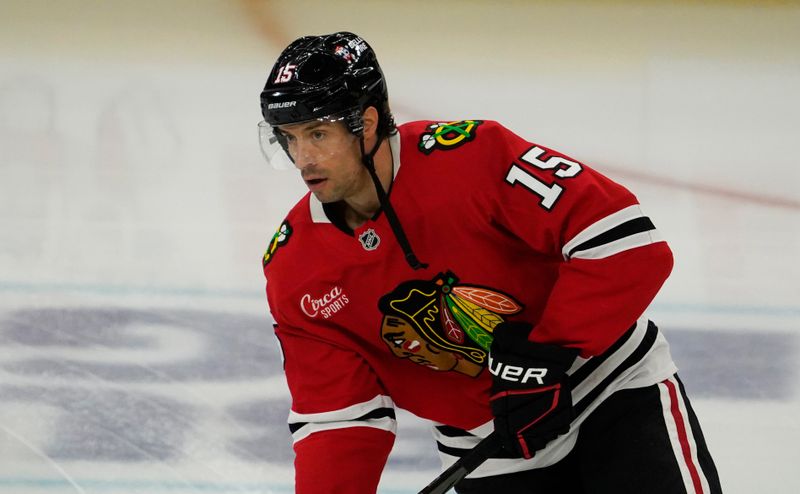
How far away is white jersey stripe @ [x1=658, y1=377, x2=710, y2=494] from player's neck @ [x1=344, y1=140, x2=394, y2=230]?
635mm

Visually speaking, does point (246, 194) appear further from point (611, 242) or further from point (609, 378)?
point (611, 242)

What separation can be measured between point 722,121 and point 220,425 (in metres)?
1.87

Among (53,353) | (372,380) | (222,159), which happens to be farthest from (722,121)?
(53,353)

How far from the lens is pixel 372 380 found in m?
2.19

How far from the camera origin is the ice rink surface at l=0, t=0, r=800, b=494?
2936 mm

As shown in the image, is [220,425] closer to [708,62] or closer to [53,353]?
[53,353]

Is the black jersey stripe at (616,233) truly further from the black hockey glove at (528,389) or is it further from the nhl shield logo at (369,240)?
the nhl shield logo at (369,240)

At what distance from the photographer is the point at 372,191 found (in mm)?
2016

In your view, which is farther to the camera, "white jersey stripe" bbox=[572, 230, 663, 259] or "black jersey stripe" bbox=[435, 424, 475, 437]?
"black jersey stripe" bbox=[435, 424, 475, 437]

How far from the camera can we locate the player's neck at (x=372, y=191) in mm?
2006

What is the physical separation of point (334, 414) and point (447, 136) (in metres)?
0.58

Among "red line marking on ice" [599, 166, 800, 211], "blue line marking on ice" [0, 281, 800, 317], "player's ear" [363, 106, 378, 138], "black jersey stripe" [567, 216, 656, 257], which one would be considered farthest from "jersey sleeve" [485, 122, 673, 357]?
"red line marking on ice" [599, 166, 800, 211]

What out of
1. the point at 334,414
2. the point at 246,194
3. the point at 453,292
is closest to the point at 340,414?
the point at 334,414

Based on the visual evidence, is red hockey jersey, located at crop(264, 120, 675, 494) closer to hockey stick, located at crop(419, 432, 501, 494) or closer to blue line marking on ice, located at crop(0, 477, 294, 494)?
hockey stick, located at crop(419, 432, 501, 494)
